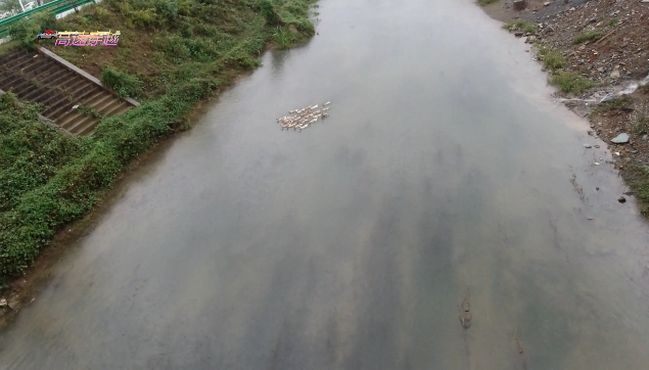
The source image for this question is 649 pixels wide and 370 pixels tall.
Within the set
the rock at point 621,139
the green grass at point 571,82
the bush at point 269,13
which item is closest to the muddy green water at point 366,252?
the rock at point 621,139

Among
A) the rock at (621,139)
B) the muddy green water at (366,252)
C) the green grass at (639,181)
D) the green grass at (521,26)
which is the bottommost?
the muddy green water at (366,252)

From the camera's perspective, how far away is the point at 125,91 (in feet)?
64.5

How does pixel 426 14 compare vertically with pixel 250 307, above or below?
above

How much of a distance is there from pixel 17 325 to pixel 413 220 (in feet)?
37.6

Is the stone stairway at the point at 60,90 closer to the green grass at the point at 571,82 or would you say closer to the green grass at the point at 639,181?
the green grass at the point at 571,82

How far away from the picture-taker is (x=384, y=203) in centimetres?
1472

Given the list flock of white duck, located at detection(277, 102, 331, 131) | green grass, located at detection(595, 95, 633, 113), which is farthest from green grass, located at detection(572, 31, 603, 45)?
flock of white duck, located at detection(277, 102, 331, 131)

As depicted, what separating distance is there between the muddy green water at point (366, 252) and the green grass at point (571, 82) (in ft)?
3.21

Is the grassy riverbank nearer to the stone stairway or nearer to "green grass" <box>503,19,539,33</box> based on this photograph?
the stone stairway

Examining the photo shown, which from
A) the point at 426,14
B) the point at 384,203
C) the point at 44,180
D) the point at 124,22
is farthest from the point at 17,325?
the point at 426,14

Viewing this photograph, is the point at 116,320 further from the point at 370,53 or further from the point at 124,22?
the point at 370,53

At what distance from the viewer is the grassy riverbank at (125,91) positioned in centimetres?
1421

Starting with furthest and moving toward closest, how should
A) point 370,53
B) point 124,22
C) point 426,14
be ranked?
point 426,14 → point 370,53 → point 124,22

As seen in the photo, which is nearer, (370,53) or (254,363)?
(254,363)
